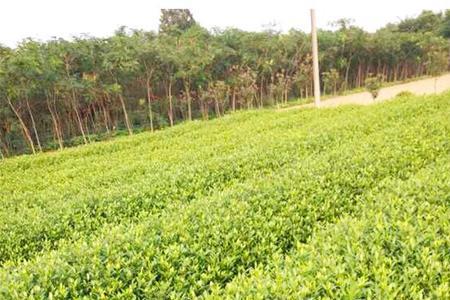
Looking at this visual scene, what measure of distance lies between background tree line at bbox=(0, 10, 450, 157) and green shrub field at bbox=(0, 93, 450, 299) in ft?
36.0

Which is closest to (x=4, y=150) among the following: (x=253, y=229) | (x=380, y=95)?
(x=253, y=229)

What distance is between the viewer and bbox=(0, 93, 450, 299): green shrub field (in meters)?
2.74

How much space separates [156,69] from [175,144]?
12.1 m

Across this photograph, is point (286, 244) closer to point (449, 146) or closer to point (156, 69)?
point (449, 146)

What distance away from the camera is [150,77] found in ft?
73.1

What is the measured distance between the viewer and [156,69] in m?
22.0

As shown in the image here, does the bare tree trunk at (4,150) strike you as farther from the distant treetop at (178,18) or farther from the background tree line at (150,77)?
the distant treetop at (178,18)

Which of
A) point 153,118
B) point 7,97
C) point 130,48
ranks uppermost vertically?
point 130,48

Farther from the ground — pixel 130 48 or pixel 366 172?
pixel 130 48

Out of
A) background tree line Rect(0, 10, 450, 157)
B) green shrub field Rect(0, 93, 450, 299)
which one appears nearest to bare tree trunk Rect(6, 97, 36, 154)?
background tree line Rect(0, 10, 450, 157)

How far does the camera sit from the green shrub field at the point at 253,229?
2.74 metres

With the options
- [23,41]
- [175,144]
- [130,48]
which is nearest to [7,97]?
[23,41]

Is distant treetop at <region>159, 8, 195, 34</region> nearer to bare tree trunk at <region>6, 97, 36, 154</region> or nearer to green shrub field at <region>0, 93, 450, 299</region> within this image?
bare tree trunk at <region>6, 97, 36, 154</region>

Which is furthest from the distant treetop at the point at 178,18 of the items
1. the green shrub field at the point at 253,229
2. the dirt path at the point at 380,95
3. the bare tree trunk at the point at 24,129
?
the green shrub field at the point at 253,229
